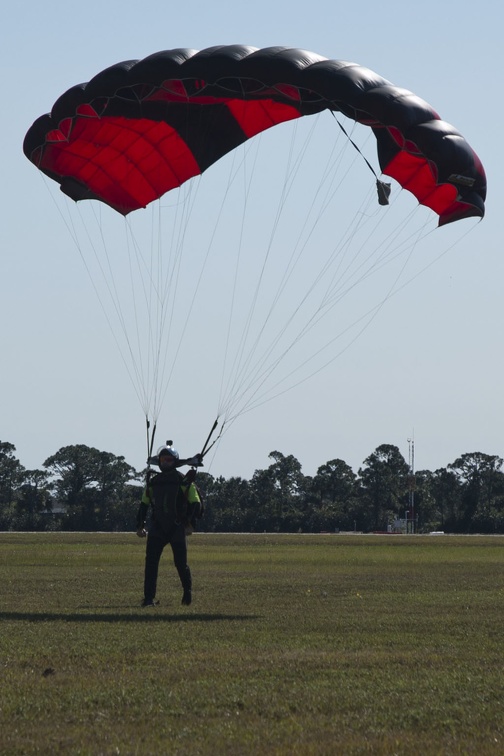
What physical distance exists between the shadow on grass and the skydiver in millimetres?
1226

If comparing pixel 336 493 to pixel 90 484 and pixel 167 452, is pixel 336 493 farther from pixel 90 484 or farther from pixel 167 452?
pixel 167 452

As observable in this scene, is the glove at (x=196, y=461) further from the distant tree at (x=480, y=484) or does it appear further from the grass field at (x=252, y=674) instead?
the distant tree at (x=480, y=484)

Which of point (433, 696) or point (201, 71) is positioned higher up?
point (201, 71)

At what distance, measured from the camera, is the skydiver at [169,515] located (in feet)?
51.5

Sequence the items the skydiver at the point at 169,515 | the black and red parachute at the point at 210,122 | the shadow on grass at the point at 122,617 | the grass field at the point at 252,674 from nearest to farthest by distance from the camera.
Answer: the grass field at the point at 252,674 < the shadow on grass at the point at 122,617 < the black and red parachute at the point at 210,122 < the skydiver at the point at 169,515

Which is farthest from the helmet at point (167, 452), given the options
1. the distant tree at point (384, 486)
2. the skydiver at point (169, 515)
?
the distant tree at point (384, 486)

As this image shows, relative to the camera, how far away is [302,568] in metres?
27.4

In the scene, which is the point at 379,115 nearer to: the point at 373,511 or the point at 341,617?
the point at 341,617

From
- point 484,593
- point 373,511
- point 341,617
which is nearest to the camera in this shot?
point 341,617

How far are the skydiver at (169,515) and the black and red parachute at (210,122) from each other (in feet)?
16.5

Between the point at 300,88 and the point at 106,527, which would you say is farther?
the point at 106,527

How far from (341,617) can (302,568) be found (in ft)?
43.9

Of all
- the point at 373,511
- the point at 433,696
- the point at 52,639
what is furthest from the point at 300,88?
the point at 373,511

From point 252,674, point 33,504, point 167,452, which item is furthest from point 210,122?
point 33,504
